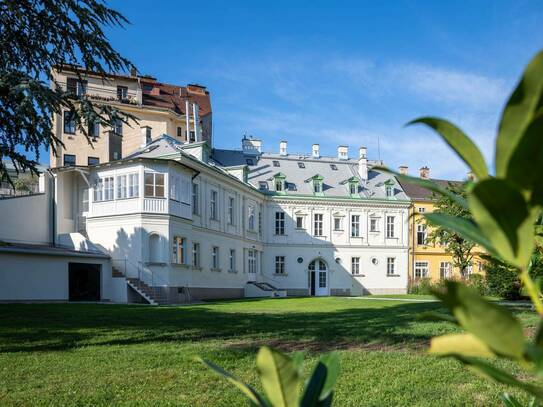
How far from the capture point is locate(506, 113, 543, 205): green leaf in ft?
2.01

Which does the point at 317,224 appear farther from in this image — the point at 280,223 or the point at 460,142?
the point at 460,142

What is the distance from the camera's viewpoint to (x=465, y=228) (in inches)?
35.2

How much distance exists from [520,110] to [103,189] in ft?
89.3

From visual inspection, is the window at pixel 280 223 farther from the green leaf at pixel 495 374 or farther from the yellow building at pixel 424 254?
the green leaf at pixel 495 374

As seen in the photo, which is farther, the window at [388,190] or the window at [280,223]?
the window at [388,190]

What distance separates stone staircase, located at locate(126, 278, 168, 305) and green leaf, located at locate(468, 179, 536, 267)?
2387cm

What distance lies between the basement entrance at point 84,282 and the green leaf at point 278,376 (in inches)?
1010

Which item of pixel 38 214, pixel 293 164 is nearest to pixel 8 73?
pixel 38 214

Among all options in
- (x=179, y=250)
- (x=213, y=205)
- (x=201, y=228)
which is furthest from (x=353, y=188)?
(x=179, y=250)

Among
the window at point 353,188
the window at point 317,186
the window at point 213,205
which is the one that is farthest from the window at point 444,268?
the window at point 213,205

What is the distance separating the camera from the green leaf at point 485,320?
0.60 m

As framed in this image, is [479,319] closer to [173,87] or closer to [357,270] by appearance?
[357,270]

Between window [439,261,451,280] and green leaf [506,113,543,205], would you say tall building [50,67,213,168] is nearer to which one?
window [439,261,451,280]

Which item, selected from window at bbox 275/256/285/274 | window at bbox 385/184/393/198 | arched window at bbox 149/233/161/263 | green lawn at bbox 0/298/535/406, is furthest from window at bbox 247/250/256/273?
green lawn at bbox 0/298/535/406
